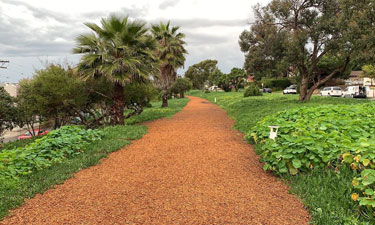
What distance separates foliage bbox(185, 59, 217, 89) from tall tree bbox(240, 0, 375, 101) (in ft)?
199

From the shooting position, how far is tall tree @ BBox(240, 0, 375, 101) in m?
11.0

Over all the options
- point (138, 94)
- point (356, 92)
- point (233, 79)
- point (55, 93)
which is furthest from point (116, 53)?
point (233, 79)

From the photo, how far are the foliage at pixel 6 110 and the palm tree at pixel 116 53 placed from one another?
4.20 metres

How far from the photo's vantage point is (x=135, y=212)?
3055 millimetres

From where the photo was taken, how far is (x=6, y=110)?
34.8ft

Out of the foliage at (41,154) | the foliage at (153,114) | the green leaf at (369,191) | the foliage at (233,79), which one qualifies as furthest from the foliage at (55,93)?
the foliage at (233,79)

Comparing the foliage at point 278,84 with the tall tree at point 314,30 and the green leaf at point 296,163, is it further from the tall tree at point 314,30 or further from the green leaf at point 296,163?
the green leaf at point 296,163

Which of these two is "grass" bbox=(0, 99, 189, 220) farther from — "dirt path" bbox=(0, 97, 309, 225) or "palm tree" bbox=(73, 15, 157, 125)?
"palm tree" bbox=(73, 15, 157, 125)

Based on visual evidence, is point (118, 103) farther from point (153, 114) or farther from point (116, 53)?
point (153, 114)

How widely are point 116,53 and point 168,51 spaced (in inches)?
427

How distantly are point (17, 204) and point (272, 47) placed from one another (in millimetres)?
16985

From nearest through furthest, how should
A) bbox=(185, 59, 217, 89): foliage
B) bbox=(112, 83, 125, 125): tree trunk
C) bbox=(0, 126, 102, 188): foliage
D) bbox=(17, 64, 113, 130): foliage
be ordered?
bbox=(0, 126, 102, 188): foliage
bbox=(17, 64, 113, 130): foliage
bbox=(112, 83, 125, 125): tree trunk
bbox=(185, 59, 217, 89): foliage

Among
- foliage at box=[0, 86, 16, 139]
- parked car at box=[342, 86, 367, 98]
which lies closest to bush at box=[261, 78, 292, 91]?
parked car at box=[342, 86, 367, 98]

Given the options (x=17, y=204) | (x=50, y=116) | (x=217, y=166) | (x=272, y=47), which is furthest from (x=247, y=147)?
(x=272, y=47)
